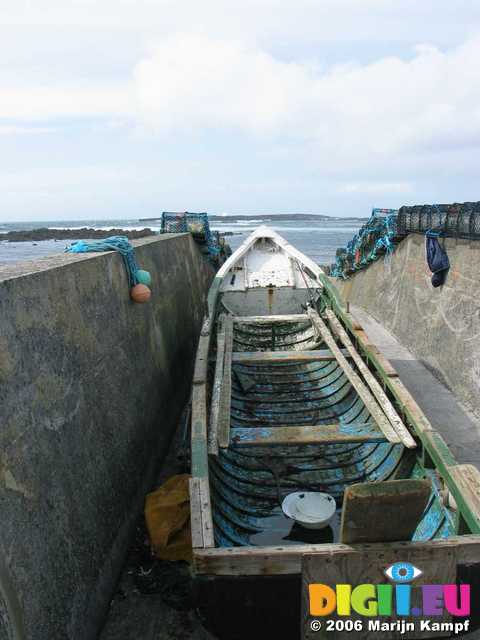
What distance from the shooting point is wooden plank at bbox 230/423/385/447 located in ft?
17.3

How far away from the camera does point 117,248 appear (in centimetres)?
630

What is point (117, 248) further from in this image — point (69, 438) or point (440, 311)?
point (440, 311)

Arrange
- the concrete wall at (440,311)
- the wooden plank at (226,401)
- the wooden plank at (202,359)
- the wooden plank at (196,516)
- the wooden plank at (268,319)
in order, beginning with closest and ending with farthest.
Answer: the wooden plank at (196,516) < the wooden plank at (226,401) < the wooden plank at (202,359) < the concrete wall at (440,311) < the wooden plank at (268,319)

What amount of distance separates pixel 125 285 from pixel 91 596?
12.4 feet

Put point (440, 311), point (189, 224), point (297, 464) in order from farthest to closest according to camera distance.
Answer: point (189, 224) → point (440, 311) → point (297, 464)

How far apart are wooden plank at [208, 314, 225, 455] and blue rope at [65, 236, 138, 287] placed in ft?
5.97

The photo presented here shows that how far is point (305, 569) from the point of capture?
3.26 metres

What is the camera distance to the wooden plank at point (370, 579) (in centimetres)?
319

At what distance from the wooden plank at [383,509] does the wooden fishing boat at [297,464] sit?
11mm

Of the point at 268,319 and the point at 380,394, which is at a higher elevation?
the point at 268,319

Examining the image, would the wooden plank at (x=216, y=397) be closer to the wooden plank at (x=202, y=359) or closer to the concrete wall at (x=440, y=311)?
the wooden plank at (x=202, y=359)

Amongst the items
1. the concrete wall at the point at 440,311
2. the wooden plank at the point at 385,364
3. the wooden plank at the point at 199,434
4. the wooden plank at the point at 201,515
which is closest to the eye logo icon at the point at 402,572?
the wooden plank at the point at 201,515

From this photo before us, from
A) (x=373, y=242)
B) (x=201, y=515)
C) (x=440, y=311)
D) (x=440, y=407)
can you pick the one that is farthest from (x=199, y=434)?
(x=373, y=242)

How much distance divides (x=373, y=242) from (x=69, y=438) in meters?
14.8
